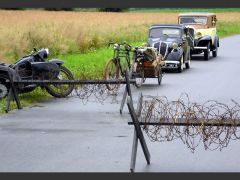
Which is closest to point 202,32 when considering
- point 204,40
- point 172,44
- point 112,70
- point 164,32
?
point 204,40

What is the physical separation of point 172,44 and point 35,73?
8891 millimetres

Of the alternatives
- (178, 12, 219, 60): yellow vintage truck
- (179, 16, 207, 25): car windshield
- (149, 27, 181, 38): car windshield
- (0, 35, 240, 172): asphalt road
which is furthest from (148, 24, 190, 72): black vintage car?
(0, 35, 240, 172): asphalt road

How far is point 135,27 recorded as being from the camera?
147 feet

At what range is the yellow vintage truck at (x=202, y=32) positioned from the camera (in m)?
29.0

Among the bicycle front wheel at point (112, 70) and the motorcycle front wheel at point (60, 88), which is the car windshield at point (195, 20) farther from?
the motorcycle front wheel at point (60, 88)

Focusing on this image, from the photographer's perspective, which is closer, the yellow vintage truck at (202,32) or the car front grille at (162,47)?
the car front grille at (162,47)

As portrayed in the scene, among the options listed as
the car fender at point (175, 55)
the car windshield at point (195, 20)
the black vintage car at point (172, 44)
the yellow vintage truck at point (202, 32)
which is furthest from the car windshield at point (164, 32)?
the car windshield at point (195, 20)

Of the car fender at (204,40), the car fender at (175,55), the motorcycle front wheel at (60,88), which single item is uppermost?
the motorcycle front wheel at (60,88)

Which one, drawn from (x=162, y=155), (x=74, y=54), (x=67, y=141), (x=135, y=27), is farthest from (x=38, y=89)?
(x=135, y=27)

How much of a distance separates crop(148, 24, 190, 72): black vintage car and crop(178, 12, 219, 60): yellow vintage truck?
10.4ft

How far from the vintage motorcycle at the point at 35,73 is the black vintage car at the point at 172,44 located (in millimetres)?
7390

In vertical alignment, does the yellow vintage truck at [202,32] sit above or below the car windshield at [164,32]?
below

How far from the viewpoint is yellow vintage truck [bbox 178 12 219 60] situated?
2899 cm

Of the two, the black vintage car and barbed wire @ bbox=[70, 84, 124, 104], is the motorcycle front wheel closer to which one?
barbed wire @ bbox=[70, 84, 124, 104]
